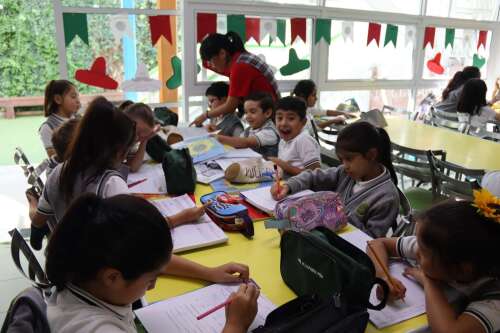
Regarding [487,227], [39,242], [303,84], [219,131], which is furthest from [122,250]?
[303,84]

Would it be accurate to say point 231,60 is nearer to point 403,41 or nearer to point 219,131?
point 219,131

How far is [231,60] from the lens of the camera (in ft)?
9.56

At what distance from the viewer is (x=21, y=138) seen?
4684 millimetres

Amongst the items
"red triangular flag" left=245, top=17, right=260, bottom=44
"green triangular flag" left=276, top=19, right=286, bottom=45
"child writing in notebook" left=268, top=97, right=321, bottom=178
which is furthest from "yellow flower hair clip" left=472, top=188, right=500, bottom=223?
"green triangular flag" left=276, top=19, right=286, bottom=45

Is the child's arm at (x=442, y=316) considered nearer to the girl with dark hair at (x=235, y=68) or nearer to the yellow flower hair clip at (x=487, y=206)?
the yellow flower hair clip at (x=487, y=206)

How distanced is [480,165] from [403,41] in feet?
9.49

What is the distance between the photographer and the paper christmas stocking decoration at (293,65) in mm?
4298

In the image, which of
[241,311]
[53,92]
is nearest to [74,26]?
[53,92]

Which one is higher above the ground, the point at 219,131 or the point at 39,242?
the point at 219,131

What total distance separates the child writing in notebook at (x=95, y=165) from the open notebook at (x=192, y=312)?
40 centimetres

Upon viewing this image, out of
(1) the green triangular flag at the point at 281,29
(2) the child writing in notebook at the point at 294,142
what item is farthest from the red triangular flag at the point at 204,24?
(2) the child writing in notebook at the point at 294,142

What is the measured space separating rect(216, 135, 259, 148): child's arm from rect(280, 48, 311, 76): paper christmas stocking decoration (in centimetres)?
196

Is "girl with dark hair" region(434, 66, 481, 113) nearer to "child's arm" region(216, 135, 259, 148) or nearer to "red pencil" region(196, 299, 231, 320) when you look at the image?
"child's arm" region(216, 135, 259, 148)

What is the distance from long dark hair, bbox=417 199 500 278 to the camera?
955mm
